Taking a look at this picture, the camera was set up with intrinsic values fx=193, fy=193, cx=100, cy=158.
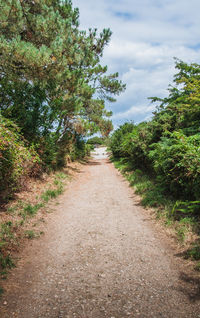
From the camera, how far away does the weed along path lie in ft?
7.68

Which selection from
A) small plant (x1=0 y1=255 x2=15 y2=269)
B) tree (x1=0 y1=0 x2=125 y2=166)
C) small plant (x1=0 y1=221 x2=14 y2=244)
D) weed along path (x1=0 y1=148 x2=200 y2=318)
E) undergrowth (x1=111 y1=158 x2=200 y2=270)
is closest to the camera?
weed along path (x1=0 y1=148 x2=200 y2=318)

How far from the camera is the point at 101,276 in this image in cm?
297

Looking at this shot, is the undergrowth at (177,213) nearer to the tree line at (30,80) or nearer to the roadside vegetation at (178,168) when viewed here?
the roadside vegetation at (178,168)

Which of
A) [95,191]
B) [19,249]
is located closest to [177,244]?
[19,249]

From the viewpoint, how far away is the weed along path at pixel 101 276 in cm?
234

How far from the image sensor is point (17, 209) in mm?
5262

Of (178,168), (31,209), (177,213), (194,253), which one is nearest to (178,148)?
(178,168)

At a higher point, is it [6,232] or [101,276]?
[6,232]

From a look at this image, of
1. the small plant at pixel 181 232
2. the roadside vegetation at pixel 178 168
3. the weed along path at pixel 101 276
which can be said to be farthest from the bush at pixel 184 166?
the weed along path at pixel 101 276

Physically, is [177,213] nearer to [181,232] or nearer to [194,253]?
[181,232]

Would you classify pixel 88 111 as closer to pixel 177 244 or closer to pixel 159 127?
pixel 159 127

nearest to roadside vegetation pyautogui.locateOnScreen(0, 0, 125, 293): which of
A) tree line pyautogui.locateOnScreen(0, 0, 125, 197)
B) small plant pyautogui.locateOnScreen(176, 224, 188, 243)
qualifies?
tree line pyautogui.locateOnScreen(0, 0, 125, 197)

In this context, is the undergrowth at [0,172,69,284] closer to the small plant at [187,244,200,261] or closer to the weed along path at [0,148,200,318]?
the weed along path at [0,148,200,318]

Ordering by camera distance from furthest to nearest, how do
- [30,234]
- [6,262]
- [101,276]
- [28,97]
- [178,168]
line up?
[28,97]
[178,168]
[30,234]
[6,262]
[101,276]
